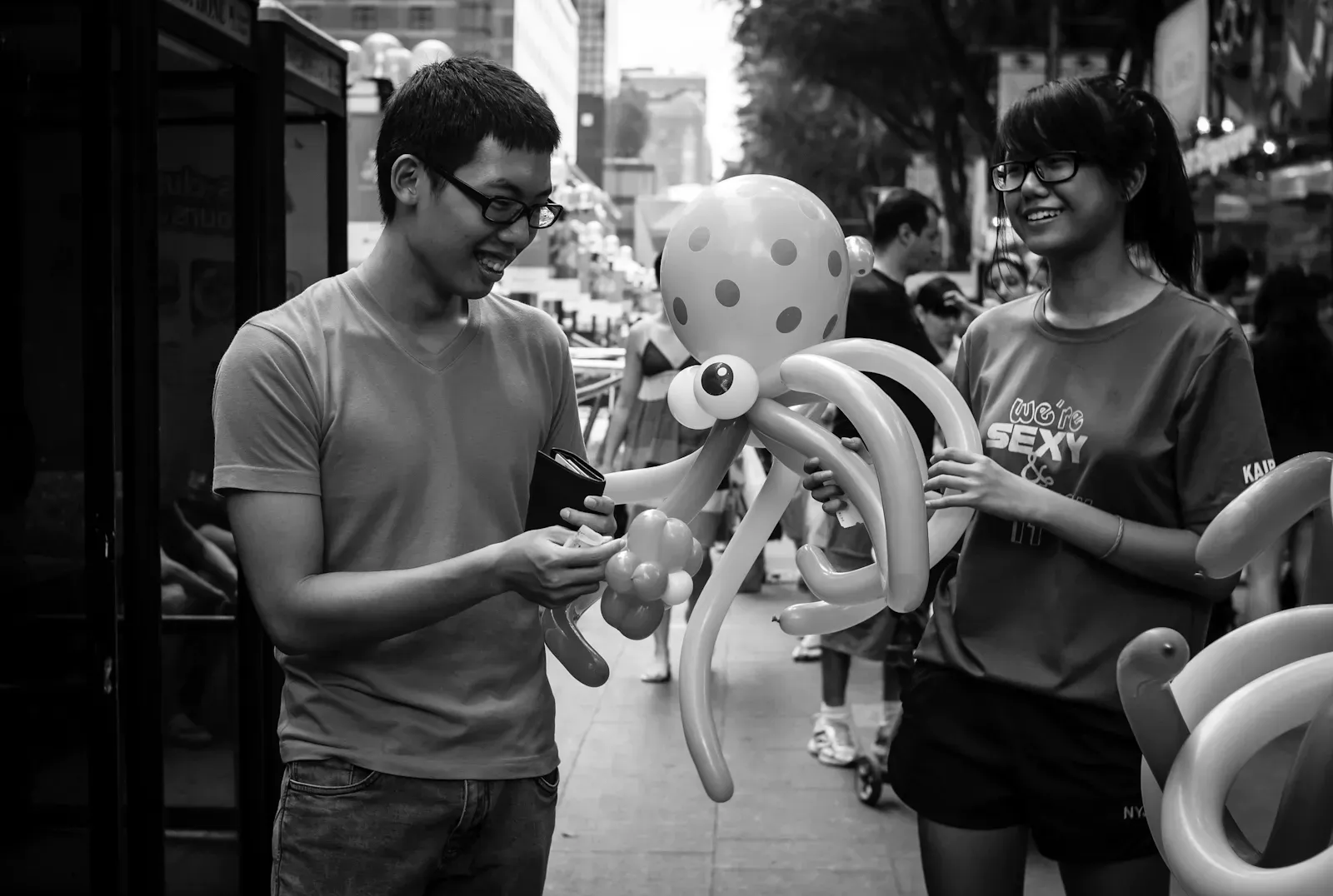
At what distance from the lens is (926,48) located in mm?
23297

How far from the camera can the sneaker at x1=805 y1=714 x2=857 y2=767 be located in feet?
19.1

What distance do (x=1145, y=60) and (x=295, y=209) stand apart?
12625mm

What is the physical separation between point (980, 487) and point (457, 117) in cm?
96

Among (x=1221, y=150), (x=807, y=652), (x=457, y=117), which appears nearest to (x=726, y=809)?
(x=807, y=652)

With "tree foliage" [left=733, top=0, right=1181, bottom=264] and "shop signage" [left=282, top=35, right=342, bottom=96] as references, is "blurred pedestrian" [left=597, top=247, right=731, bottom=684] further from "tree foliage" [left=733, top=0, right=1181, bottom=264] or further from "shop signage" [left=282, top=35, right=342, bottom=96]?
"tree foliage" [left=733, top=0, right=1181, bottom=264]

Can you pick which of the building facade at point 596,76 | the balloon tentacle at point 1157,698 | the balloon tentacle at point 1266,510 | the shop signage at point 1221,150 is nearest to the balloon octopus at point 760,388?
the balloon tentacle at point 1266,510

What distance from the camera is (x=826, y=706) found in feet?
19.4

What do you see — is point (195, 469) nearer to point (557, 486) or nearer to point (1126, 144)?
point (557, 486)

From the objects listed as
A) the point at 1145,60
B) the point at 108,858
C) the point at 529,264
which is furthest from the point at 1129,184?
the point at 529,264

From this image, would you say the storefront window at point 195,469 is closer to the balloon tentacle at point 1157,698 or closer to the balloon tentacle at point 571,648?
the balloon tentacle at point 571,648

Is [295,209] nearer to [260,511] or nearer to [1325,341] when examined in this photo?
[260,511]

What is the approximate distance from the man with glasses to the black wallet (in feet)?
0.10

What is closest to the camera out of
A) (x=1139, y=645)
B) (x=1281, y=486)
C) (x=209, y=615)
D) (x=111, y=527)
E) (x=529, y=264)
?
(x=1139, y=645)

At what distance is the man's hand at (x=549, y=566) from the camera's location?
1.88 m
